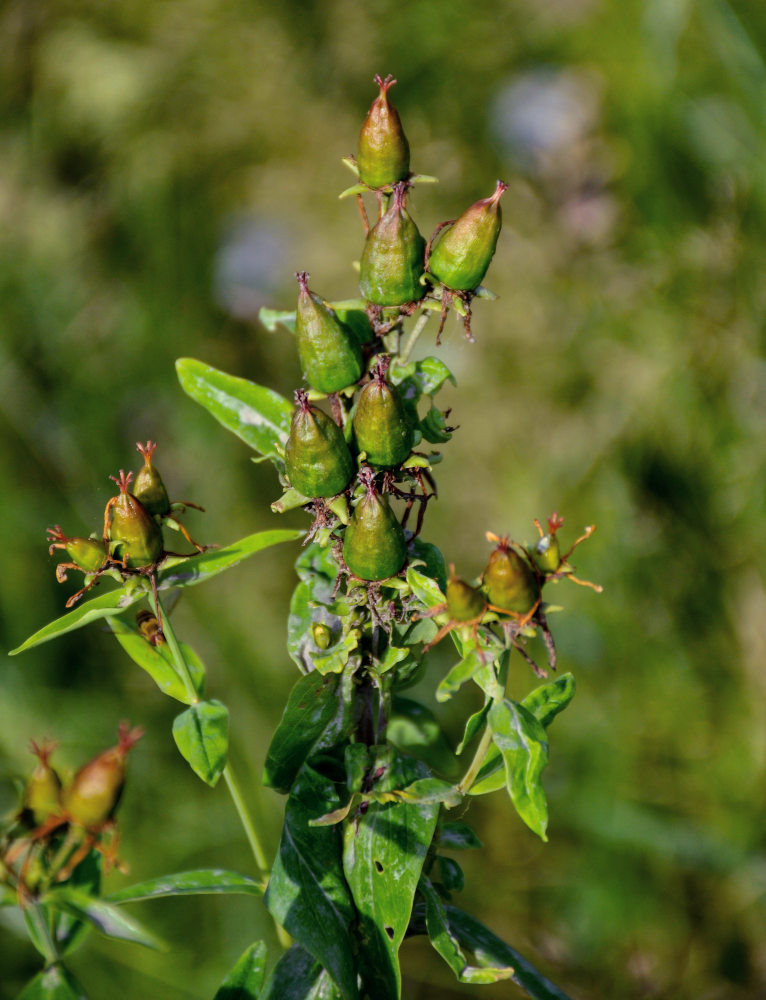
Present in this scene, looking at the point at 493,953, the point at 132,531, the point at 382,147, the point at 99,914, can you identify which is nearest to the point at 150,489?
the point at 132,531

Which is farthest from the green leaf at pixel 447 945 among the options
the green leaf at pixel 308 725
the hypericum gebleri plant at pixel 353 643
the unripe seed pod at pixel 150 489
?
the unripe seed pod at pixel 150 489

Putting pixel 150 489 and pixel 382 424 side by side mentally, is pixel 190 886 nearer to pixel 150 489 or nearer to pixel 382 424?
pixel 150 489

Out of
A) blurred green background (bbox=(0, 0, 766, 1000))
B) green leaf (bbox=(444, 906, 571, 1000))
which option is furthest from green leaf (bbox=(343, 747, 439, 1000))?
blurred green background (bbox=(0, 0, 766, 1000))

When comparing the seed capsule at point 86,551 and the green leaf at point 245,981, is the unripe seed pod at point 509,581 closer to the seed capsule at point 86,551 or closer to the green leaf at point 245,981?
the seed capsule at point 86,551

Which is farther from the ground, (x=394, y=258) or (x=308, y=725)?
(x=394, y=258)

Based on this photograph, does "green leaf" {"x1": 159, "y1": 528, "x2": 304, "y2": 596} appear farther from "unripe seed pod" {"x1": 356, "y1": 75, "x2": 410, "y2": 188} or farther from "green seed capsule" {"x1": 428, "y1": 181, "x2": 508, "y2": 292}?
"unripe seed pod" {"x1": 356, "y1": 75, "x2": 410, "y2": 188}

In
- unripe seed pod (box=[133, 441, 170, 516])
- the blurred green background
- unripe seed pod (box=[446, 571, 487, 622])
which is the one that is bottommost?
the blurred green background
